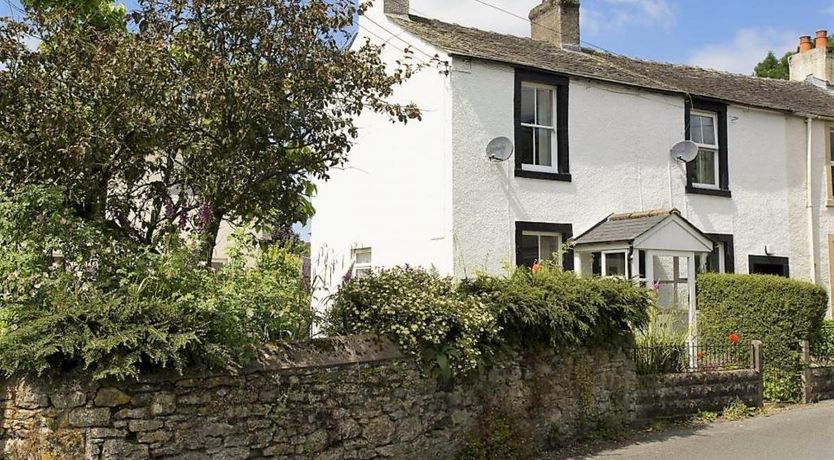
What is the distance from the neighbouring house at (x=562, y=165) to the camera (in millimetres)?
13570

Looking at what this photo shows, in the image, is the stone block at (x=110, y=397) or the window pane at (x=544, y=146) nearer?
the stone block at (x=110, y=397)

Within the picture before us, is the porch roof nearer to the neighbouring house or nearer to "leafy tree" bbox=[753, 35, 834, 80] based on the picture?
the neighbouring house

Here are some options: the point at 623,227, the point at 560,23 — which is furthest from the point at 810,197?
the point at 560,23

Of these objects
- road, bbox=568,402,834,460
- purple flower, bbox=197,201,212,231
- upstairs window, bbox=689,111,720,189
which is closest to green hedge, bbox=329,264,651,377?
road, bbox=568,402,834,460

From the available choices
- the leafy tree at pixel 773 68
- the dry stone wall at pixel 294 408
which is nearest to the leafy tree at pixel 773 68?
the leafy tree at pixel 773 68

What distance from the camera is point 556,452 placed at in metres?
9.76

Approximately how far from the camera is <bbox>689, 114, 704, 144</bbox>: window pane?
53.9 feet

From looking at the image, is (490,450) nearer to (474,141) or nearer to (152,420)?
(152,420)

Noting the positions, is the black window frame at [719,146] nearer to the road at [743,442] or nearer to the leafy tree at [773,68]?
the road at [743,442]

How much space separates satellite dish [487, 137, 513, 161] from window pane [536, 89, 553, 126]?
1409mm

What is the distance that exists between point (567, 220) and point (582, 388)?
476 cm

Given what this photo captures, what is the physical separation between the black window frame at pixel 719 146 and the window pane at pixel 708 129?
0.41 feet

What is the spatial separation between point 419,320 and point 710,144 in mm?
10533

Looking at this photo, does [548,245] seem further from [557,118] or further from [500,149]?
[557,118]
